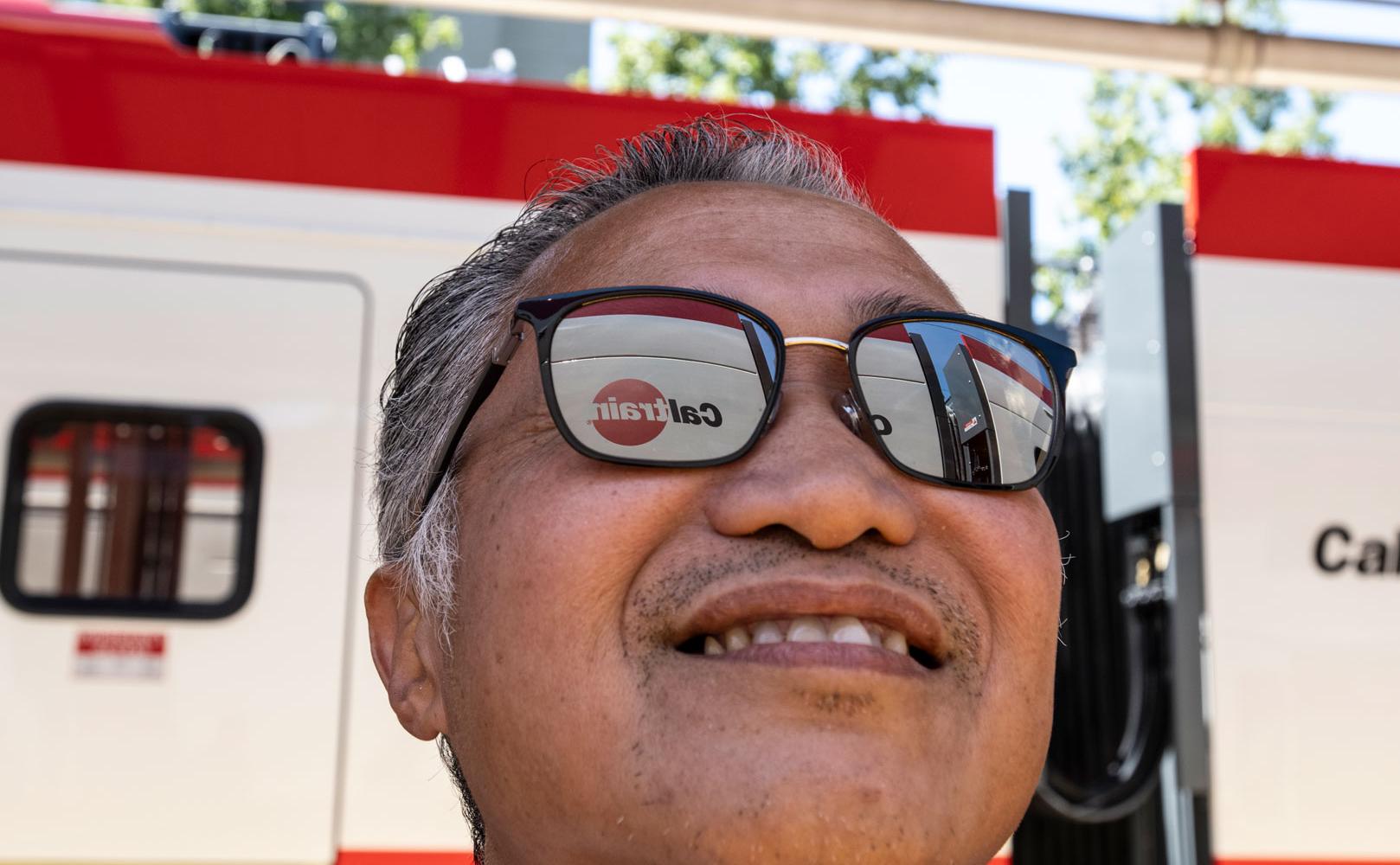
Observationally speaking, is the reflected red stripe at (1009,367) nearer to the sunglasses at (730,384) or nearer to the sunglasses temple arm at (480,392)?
the sunglasses at (730,384)

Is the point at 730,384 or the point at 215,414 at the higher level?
the point at 215,414

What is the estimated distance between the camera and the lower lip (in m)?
1.01

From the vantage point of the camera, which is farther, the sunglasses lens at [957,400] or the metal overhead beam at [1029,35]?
the metal overhead beam at [1029,35]

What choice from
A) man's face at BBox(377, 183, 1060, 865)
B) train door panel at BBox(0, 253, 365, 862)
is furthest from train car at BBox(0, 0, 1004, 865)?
man's face at BBox(377, 183, 1060, 865)

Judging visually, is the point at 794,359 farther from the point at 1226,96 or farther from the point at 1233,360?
the point at 1226,96

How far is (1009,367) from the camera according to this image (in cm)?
127

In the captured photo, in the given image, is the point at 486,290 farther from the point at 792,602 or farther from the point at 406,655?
the point at 792,602

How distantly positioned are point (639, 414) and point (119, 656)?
202 centimetres

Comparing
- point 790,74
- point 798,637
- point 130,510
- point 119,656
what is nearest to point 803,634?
point 798,637

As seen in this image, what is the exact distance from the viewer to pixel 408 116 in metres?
2.99

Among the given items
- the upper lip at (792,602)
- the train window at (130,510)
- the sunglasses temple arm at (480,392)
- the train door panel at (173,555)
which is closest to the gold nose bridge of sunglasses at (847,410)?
the upper lip at (792,602)

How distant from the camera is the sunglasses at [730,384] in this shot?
3.62 feet

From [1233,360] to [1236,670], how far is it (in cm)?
74

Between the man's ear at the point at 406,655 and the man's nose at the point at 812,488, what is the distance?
16.3 inches
